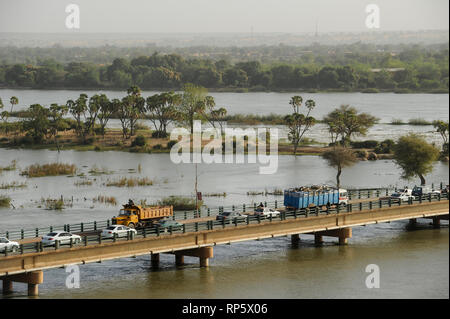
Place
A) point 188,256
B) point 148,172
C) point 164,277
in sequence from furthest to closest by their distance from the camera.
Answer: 1. point 148,172
2. point 188,256
3. point 164,277

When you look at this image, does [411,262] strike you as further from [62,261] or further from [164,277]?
[62,261]

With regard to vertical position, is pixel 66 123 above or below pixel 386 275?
above

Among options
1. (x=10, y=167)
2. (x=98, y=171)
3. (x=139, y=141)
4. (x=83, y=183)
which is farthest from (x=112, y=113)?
(x=83, y=183)

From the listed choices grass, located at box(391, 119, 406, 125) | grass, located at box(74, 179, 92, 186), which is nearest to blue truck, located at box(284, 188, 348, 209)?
grass, located at box(74, 179, 92, 186)

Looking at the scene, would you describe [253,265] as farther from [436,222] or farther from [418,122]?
[418,122]

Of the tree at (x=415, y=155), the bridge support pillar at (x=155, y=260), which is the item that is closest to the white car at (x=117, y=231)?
the bridge support pillar at (x=155, y=260)
